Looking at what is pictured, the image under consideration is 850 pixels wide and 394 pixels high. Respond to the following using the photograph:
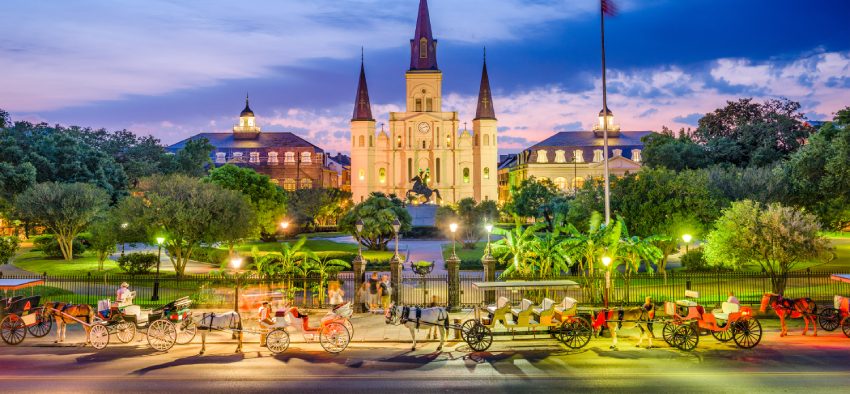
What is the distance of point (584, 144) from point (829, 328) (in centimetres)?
8865

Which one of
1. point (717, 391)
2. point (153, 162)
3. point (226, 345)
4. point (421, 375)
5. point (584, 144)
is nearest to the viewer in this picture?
point (717, 391)

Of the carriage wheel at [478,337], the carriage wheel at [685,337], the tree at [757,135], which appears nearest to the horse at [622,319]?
the carriage wheel at [685,337]

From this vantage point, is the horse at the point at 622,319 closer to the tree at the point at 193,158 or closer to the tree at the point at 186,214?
the tree at the point at 186,214

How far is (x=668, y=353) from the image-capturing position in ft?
47.8

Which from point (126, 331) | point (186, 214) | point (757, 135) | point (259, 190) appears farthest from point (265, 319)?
point (757, 135)

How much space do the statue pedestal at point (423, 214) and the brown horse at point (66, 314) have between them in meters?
47.2

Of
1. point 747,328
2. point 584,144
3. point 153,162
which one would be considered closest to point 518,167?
point 584,144

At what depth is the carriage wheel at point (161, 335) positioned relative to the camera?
576 inches

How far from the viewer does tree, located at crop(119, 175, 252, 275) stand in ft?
96.4

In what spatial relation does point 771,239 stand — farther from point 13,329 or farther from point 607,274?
point 13,329

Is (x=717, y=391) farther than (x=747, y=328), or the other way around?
(x=747, y=328)

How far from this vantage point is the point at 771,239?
20.5 metres

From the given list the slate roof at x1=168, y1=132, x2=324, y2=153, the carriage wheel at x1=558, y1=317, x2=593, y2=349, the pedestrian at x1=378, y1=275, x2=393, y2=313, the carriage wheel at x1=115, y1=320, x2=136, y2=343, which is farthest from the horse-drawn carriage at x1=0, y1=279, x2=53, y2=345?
the slate roof at x1=168, y1=132, x2=324, y2=153

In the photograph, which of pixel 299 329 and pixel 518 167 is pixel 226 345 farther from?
pixel 518 167
